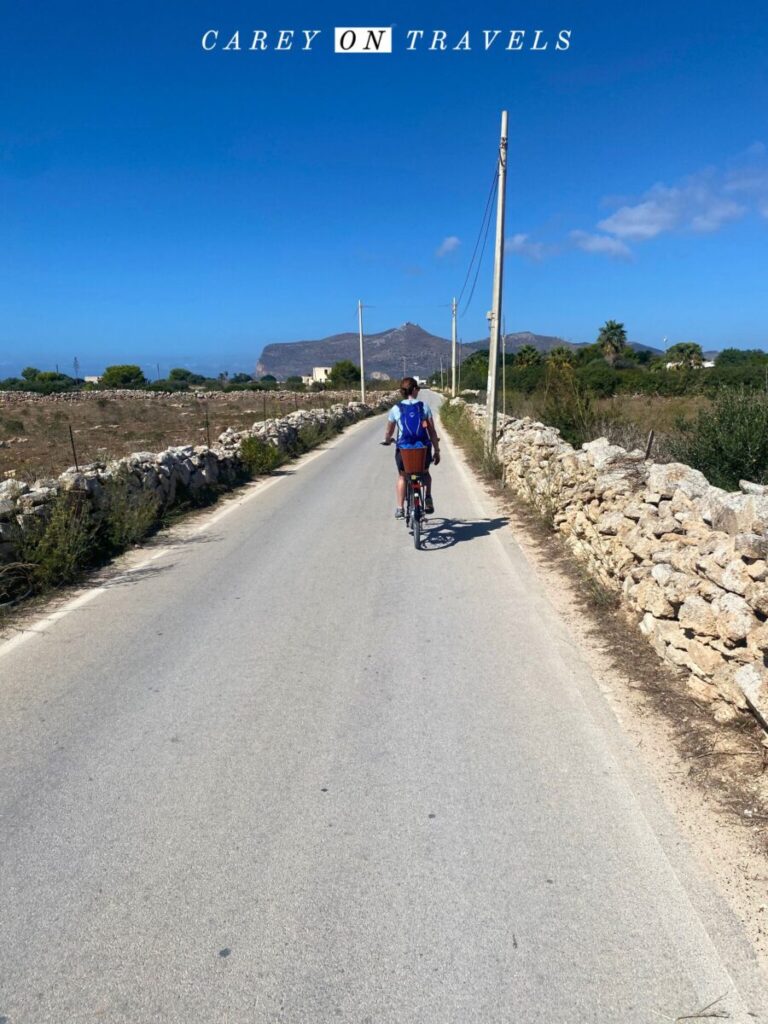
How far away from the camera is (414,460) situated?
8.70m

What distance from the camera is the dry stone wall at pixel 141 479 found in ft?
24.6

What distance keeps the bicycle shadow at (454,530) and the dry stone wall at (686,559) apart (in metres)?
1.31

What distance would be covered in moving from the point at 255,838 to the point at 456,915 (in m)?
0.96

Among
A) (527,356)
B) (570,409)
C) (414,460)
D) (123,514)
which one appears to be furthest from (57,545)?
(527,356)

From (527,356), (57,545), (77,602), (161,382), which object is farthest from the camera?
(161,382)

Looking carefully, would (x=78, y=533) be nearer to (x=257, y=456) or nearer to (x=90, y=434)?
(x=257, y=456)

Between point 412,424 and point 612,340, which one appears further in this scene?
point 612,340

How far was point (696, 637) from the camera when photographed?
4430mm

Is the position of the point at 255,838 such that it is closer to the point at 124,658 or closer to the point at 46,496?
the point at 124,658

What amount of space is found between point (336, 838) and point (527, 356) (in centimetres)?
8864

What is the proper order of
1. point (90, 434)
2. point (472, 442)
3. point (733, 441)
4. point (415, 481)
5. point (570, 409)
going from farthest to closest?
point (90, 434) → point (472, 442) → point (570, 409) → point (733, 441) → point (415, 481)

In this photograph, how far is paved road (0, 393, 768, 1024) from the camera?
2385 millimetres

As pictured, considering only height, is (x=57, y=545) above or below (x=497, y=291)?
below

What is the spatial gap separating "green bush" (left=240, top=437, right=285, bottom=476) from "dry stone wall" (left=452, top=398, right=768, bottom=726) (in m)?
9.72
